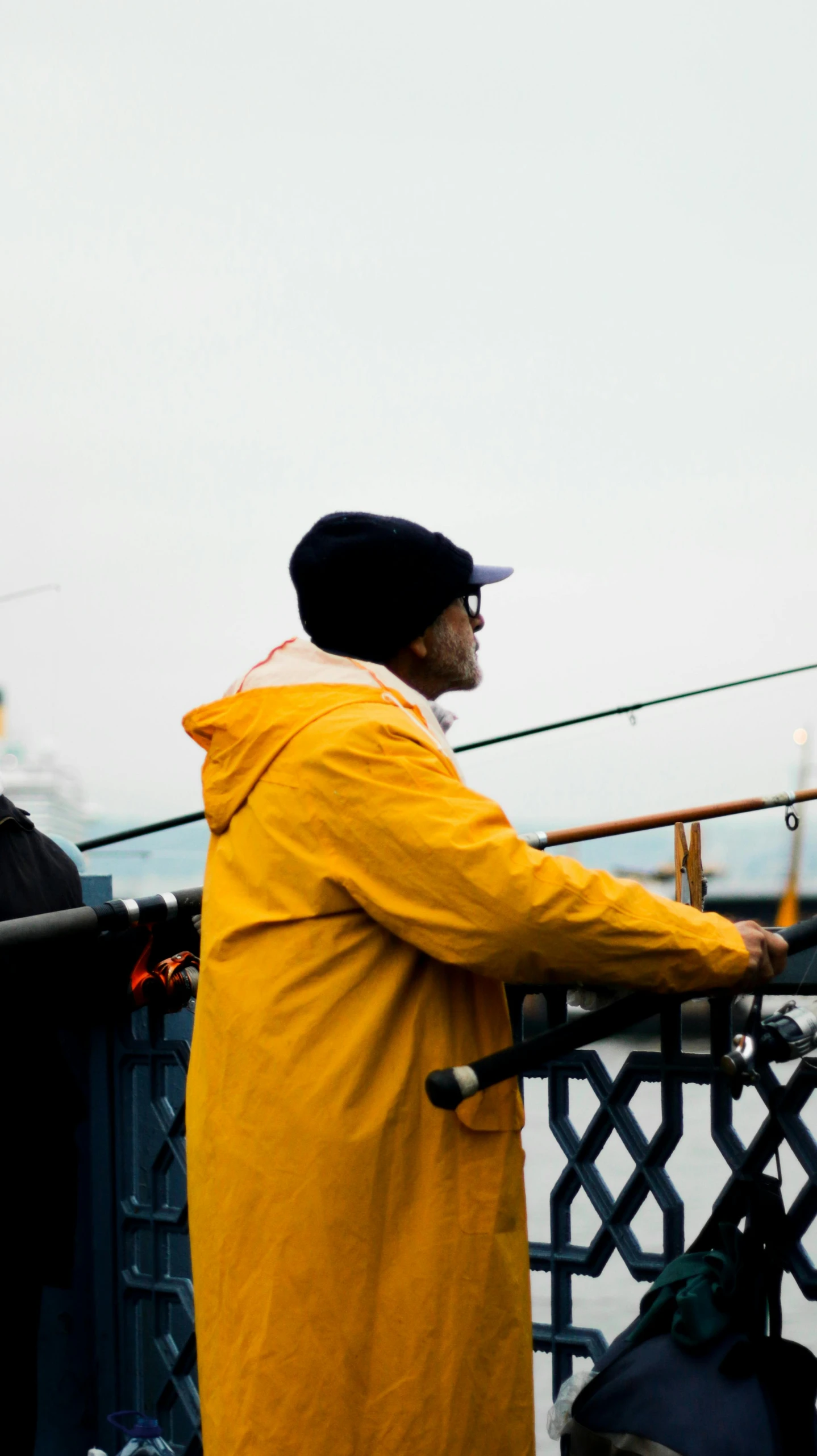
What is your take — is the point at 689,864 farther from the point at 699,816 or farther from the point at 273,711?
the point at 273,711

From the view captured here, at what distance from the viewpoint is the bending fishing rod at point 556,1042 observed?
4.19 feet

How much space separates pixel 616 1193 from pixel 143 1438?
5683 mm

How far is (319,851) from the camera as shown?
1.51m

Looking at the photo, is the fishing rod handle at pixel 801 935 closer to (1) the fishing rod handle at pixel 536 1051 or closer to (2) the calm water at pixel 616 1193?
(1) the fishing rod handle at pixel 536 1051

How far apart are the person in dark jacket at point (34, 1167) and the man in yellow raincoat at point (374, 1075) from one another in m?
0.50

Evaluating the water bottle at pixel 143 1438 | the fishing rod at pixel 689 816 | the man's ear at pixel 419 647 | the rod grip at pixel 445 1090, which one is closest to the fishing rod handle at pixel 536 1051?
the rod grip at pixel 445 1090

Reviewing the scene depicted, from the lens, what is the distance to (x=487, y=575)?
1837 mm

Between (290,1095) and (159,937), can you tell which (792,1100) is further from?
(159,937)

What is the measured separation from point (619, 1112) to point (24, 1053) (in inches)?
32.2

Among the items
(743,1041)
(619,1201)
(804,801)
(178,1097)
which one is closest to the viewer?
(743,1041)

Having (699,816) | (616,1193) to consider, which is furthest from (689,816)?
(616,1193)

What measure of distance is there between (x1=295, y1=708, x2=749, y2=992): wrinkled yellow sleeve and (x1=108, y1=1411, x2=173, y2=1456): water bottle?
115 cm

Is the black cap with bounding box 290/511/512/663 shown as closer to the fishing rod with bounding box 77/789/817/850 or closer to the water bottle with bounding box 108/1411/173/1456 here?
the water bottle with bounding box 108/1411/173/1456

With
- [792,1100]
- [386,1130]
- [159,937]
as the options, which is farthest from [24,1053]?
[792,1100]
